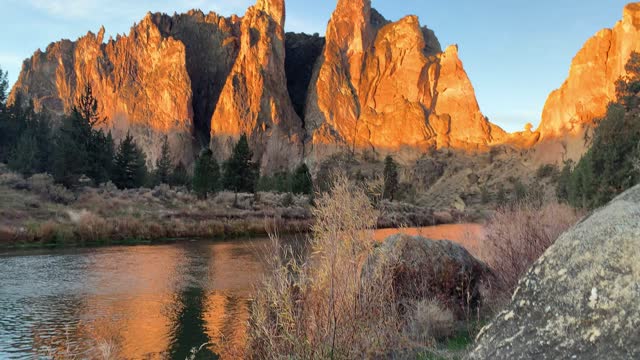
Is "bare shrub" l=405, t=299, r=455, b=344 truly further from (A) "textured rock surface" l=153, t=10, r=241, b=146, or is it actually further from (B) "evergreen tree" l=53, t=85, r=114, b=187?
(A) "textured rock surface" l=153, t=10, r=241, b=146

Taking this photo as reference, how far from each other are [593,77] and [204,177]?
96.1 metres

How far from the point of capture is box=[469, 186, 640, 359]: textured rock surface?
2.75m

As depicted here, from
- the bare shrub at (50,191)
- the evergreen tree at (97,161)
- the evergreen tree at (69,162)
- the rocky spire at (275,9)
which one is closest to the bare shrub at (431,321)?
the bare shrub at (50,191)

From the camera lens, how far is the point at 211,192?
151ft

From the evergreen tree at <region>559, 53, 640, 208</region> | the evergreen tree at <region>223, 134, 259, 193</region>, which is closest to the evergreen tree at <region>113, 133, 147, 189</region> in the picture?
the evergreen tree at <region>223, 134, 259, 193</region>

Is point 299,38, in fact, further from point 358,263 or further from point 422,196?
point 358,263

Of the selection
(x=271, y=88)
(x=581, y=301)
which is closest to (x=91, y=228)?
(x=581, y=301)

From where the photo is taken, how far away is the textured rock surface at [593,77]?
106 metres

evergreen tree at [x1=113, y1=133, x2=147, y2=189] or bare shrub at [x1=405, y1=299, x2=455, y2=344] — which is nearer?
bare shrub at [x1=405, y1=299, x2=455, y2=344]

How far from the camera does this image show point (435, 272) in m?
9.88

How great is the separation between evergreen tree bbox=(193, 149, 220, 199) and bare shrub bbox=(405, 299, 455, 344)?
36.6 metres

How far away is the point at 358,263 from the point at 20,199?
3056cm

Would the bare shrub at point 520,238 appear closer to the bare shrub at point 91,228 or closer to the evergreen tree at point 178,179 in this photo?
the bare shrub at point 91,228

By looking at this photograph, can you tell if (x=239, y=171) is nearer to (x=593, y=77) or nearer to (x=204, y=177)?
(x=204, y=177)
